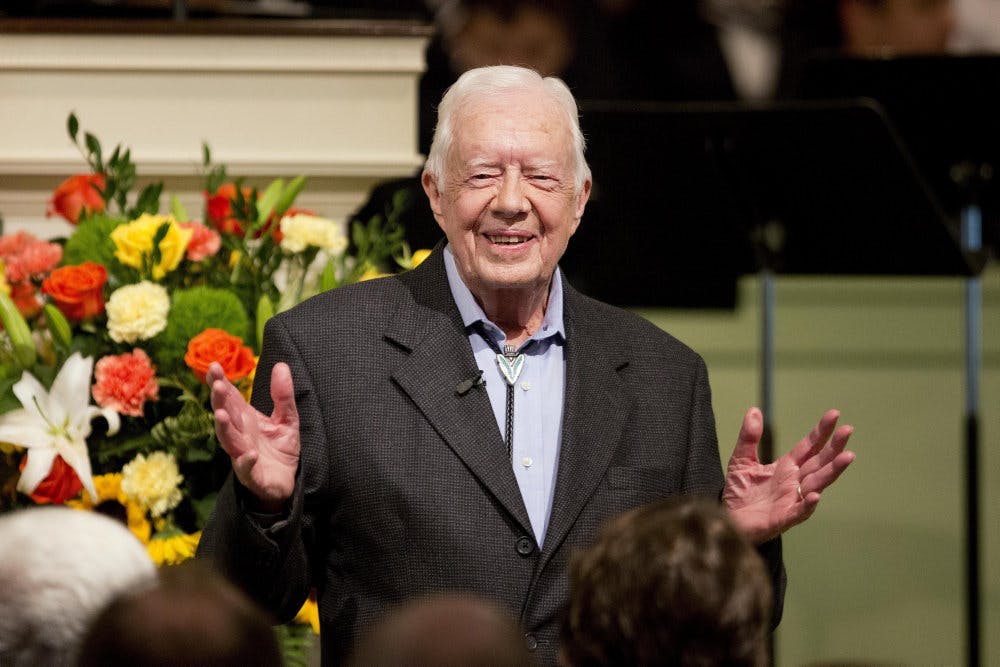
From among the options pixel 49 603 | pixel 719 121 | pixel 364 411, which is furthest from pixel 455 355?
pixel 719 121

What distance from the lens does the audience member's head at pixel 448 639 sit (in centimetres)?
98

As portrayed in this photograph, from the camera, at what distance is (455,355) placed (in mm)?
2100

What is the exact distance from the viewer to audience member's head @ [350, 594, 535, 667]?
3.20 ft

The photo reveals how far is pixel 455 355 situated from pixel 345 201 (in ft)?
2.77

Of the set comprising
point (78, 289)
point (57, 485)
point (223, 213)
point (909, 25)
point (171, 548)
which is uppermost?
point (909, 25)

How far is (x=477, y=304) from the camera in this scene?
2.18 metres

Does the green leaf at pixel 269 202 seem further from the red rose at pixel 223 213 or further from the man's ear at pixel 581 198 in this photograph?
the man's ear at pixel 581 198

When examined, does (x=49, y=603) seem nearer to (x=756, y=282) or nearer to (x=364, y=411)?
(x=364, y=411)

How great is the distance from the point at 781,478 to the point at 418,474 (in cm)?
51

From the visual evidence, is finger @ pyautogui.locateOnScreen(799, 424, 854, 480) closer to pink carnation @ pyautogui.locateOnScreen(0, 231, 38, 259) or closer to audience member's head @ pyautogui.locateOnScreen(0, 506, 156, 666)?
audience member's head @ pyautogui.locateOnScreen(0, 506, 156, 666)

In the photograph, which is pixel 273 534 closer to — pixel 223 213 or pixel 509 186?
pixel 509 186

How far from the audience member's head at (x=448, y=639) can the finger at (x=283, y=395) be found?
88 cm

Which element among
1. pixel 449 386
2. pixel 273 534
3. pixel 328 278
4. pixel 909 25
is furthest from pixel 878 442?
pixel 273 534

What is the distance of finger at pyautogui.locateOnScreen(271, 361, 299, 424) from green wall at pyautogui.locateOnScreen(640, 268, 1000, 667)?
2.03m
